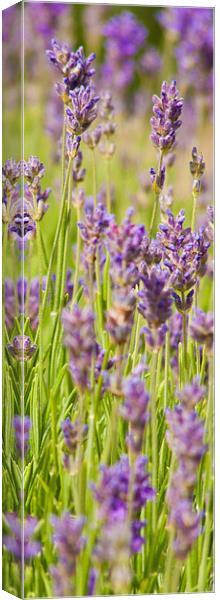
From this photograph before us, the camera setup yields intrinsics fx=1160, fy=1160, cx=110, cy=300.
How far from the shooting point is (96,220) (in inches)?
95.0

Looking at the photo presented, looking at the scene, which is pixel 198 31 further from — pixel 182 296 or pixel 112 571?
pixel 112 571

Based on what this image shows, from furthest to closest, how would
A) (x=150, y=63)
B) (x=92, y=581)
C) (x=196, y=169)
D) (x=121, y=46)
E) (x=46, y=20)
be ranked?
(x=150, y=63)
(x=121, y=46)
(x=46, y=20)
(x=196, y=169)
(x=92, y=581)

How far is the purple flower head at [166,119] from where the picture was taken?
8.20 ft

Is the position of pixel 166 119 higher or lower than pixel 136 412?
higher

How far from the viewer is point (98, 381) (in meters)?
2.43

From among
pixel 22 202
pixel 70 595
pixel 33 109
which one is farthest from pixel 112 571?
pixel 33 109

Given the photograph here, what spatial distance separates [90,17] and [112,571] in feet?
7.64

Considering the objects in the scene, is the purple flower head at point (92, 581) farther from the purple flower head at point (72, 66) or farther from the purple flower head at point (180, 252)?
the purple flower head at point (72, 66)

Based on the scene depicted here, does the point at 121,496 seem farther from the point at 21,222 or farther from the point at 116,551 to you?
the point at 21,222

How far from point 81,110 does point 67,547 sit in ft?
3.02

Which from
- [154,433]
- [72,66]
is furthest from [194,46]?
[154,433]

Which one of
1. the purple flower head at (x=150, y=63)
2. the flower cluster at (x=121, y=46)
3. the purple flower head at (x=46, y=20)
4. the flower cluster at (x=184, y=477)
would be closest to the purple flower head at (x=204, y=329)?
the flower cluster at (x=184, y=477)

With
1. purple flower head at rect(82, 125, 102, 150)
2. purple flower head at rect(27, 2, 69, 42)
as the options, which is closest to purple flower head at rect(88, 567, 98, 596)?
purple flower head at rect(82, 125, 102, 150)

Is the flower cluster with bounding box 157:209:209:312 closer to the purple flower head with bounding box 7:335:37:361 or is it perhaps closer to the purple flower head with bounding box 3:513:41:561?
the purple flower head with bounding box 7:335:37:361
